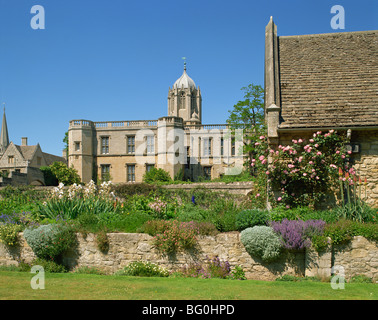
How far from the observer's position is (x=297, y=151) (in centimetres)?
1135

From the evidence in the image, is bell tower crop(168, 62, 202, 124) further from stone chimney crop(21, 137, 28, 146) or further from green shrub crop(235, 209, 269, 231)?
green shrub crop(235, 209, 269, 231)

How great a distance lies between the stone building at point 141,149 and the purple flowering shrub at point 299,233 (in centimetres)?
3396

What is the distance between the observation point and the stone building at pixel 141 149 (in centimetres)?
4428

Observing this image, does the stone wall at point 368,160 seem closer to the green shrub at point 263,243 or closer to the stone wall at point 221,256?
the stone wall at point 221,256

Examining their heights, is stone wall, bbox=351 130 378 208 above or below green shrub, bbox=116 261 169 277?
above

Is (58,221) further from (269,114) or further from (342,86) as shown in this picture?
(342,86)

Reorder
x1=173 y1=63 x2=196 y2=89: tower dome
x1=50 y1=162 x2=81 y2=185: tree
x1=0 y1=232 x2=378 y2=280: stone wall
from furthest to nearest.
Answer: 1. x1=173 y1=63 x2=196 y2=89: tower dome
2. x1=50 y1=162 x2=81 y2=185: tree
3. x1=0 y1=232 x2=378 y2=280: stone wall

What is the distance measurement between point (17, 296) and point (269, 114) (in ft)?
25.4

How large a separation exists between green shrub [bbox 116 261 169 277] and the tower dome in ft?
188

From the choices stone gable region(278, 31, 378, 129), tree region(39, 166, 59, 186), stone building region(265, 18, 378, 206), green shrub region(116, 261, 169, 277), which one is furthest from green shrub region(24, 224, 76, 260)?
tree region(39, 166, 59, 186)

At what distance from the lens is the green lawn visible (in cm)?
685

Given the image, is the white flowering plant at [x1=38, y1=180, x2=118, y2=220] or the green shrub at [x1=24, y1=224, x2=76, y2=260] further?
the white flowering plant at [x1=38, y1=180, x2=118, y2=220]

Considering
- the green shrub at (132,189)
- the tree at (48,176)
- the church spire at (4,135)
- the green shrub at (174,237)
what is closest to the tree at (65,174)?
the tree at (48,176)
